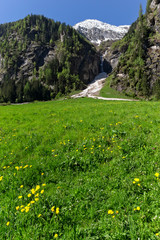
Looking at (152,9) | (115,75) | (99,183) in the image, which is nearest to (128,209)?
(99,183)

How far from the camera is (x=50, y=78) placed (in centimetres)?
14200

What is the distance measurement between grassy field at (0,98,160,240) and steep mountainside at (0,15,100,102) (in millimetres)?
126131

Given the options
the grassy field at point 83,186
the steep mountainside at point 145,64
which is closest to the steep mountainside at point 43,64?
the steep mountainside at point 145,64

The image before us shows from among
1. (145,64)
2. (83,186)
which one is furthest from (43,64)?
(83,186)

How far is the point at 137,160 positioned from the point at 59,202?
3.38m

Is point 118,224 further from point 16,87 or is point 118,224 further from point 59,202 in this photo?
point 16,87

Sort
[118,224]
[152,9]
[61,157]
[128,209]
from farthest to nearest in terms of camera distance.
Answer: [152,9] < [61,157] < [128,209] < [118,224]

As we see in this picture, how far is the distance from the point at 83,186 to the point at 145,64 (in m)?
121

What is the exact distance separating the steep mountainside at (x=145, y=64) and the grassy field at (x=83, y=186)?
305 ft

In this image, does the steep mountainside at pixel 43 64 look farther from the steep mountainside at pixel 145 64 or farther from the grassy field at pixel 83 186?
the grassy field at pixel 83 186

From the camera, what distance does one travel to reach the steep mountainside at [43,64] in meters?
127

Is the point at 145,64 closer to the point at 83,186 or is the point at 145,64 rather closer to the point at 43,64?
the point at 83,186

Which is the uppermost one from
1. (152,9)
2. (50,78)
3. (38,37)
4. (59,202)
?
(38,37)

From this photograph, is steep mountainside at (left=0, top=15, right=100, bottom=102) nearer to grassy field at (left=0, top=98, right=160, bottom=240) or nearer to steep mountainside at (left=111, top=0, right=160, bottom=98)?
steep mountainside at (left=111, top=0, right=160, bottom=98)
